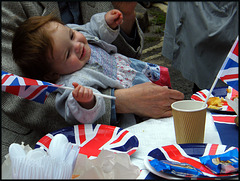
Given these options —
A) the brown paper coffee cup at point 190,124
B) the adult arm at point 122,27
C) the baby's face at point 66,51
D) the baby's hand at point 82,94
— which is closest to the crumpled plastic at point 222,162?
the brown paper coffee cup at point 190,124

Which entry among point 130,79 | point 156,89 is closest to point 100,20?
point 130,79

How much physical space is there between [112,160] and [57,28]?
0.84 metres

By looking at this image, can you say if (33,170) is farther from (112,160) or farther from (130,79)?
(130,79)

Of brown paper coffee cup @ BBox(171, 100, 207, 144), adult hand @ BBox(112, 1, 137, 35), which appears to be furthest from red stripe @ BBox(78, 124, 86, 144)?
adult hand @ BBox(112, 1, 137, 35)

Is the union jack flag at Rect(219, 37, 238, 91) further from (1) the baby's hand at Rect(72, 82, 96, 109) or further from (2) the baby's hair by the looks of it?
(2) the baby's hair

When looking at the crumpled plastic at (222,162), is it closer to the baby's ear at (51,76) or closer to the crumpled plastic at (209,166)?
the crumpled plastic at (209,166)

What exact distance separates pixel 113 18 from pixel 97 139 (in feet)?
2.57

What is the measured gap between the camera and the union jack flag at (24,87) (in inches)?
34.4

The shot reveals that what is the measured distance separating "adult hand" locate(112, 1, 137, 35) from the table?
80 cm

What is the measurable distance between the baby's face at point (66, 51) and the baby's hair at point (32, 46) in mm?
27

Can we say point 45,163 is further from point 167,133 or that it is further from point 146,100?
point 146,100

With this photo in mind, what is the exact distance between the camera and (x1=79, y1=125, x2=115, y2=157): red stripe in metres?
1.04

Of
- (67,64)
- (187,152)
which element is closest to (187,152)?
(187,152)

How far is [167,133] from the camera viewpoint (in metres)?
1.12
